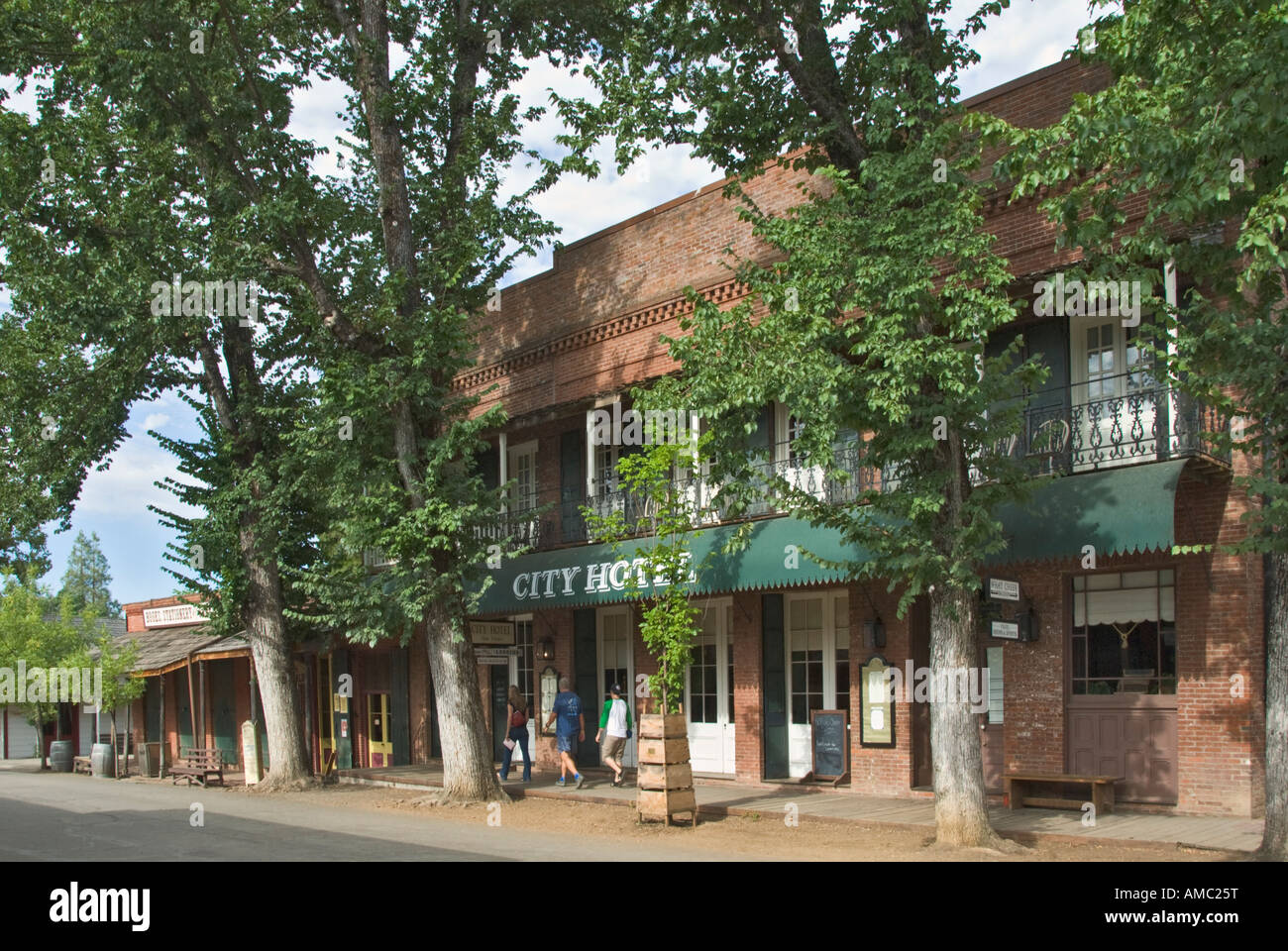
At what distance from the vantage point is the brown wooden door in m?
13.9

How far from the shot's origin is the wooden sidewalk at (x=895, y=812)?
12.1 metres

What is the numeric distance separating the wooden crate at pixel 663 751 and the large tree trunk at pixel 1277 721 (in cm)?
636

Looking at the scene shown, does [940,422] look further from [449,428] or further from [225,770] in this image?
[225,770]

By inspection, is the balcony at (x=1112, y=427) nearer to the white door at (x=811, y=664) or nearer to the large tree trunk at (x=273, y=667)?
the white door at (x=811, y=664)

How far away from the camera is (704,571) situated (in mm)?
17391

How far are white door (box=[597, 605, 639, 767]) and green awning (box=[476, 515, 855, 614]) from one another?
5.97 feet

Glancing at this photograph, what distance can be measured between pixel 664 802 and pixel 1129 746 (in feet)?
17.9

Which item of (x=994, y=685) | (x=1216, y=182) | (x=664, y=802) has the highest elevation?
(x=1216, y=182)

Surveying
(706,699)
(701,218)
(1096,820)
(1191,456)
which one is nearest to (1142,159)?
(1191,456)

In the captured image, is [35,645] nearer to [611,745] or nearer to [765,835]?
[611,745]

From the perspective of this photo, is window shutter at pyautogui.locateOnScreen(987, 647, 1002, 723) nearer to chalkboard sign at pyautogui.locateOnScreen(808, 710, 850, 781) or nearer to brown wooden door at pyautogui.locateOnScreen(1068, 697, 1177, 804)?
brown wooden door at pyautogui.locateOnScreen(1068, 697, 1177, 804)

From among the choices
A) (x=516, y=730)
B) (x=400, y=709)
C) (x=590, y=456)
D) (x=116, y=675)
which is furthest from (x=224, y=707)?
(x=590, y=456)

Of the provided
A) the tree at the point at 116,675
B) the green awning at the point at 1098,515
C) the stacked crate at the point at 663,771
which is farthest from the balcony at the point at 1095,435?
the tree at the point at 116,675

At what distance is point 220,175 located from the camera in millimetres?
18047
